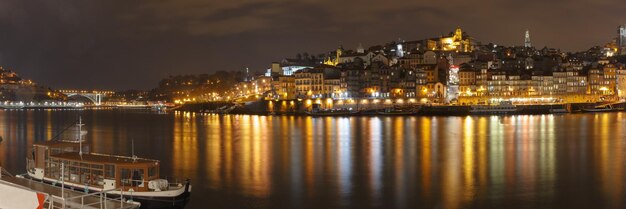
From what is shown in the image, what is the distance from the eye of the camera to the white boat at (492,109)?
62719 mm

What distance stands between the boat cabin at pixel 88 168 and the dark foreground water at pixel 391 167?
5.56ft

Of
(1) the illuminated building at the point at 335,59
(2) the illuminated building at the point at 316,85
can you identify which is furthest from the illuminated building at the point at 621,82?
(1) the illuminated building at the point at 335,59

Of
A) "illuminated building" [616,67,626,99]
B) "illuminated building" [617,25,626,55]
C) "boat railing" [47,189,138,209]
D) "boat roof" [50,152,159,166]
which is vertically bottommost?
"boat railing" [47,189,138,209]

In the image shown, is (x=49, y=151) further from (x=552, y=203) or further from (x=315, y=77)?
(x=315, y=77)

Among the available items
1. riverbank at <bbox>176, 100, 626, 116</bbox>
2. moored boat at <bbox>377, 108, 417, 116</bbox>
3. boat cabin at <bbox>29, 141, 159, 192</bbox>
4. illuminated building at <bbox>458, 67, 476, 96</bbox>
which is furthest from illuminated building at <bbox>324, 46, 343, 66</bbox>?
boat cabin at <bbox>29, 141, 159, 192</bbox>

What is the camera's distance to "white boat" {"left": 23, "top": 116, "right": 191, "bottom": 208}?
1161 centimetres

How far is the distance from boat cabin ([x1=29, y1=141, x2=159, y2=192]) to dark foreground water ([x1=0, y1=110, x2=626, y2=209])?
1.69 m

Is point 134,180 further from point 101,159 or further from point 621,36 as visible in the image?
point 621,36

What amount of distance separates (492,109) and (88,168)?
2227 inches

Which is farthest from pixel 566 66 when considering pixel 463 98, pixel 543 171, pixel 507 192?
pixel 507 192

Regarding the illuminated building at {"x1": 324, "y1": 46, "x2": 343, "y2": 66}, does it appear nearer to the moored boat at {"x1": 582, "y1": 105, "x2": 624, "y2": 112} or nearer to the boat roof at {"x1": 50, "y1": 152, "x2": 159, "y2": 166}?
the moored boat at {"x1": 582, "y1": 105, "x2": 624, "y2": 112}

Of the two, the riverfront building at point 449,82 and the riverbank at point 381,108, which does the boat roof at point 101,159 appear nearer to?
the riverbank at point 381,108

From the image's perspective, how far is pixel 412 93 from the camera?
2719 inches

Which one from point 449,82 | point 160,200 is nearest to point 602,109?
point 449,82
